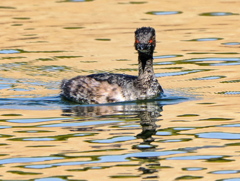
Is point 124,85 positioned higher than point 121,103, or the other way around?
point 124,85

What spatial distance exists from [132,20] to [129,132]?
1239cm

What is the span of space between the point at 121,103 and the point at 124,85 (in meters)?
0.47

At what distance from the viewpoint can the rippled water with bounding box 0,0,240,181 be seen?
10.7 meters

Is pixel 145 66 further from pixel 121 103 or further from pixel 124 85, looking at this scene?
pixel 121 103

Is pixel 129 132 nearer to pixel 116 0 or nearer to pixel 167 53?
pixel 167 53

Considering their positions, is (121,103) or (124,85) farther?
(124,85)

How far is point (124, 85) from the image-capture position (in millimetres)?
15391

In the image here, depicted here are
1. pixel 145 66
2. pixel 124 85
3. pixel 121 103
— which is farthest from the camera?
pixel 145 66

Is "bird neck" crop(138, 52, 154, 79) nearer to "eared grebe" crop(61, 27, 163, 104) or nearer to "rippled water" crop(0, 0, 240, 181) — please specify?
"eared grebe" crop(61, 27, 163, 104)


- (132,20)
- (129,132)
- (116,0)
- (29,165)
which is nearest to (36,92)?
(129,132)

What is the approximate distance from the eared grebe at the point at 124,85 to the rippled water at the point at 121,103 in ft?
0.99

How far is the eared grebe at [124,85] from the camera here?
15078mm

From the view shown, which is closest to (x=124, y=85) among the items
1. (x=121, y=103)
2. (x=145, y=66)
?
(x=121, y=103)

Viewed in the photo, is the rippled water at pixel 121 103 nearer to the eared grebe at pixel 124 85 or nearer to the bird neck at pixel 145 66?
the eared grebe at pixel 124 85
